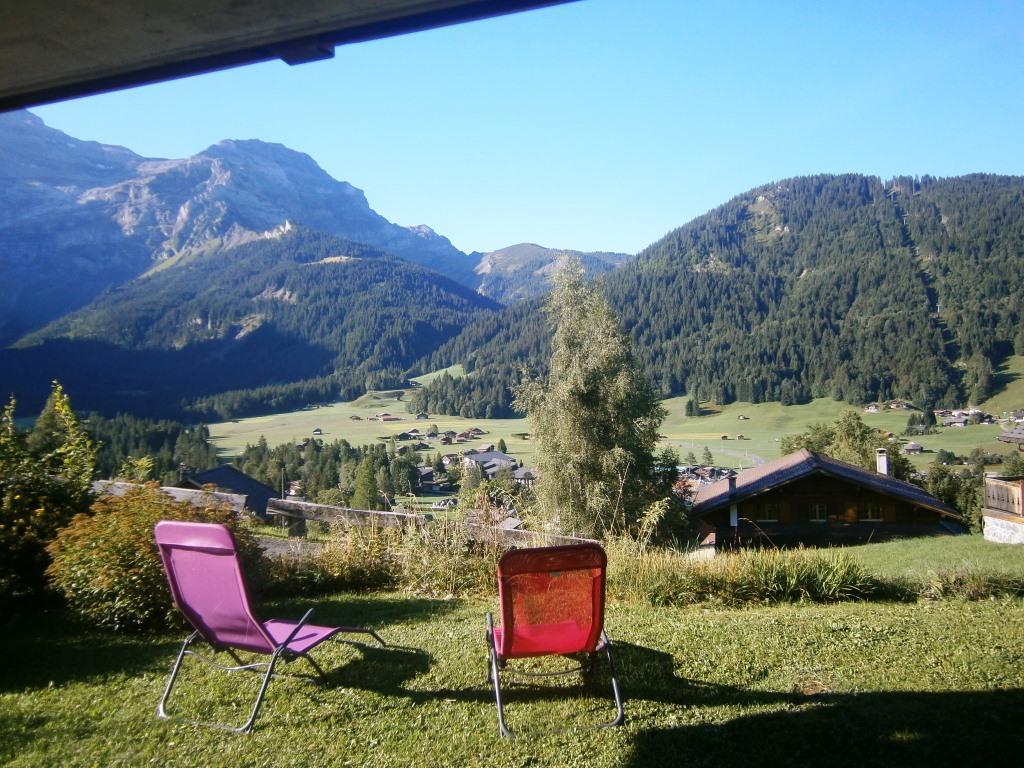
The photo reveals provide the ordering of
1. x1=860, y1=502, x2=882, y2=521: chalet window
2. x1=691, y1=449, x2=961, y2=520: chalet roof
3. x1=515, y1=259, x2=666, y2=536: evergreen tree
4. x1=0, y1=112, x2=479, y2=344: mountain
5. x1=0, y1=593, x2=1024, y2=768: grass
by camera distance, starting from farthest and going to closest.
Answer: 1. x1=0, y1=112, x2=479, y2=344: mountain
2. x1=860, y1=502, x2=882, y2=521: chalet window
3. x1=691, y1=449, x2=961, y2=520: chalet roof
4. x1=515, y1=259, x2=666, y2=536: evergreen tree
5. x1=0, y1=593, x2=1024, y2=768: grass

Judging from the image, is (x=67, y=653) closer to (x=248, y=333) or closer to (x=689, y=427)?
(x=689, y=427)

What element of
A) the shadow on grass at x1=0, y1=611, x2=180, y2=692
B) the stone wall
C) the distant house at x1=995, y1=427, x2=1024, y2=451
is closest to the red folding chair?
the shadow on grass at x1=0, y1=611, x2=180, y2=692

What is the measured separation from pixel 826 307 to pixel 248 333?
92606 millimetres

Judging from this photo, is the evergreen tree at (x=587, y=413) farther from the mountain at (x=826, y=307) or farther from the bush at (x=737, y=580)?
the mountain at (x=826, y=307)

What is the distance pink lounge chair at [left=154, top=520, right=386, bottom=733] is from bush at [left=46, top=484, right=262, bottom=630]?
1.65m

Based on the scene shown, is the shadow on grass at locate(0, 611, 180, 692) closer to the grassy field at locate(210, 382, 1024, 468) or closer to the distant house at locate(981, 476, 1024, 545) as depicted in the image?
the distant house at locate(981, 476, 1024, 545)

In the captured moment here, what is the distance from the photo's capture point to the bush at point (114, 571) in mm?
4887

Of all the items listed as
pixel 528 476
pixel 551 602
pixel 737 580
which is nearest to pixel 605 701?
pixel 551 602

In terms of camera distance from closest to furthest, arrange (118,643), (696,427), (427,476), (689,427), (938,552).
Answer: (118,643) < (938,552) < (427,476) < (689,427) < (696,427)

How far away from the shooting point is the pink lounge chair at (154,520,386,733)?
3.28 metres

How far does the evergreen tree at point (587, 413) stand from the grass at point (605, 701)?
16404 millimetres

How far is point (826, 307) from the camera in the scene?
352 ft

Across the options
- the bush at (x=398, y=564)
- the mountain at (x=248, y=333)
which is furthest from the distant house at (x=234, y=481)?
the mountain at (x=248, y=333)

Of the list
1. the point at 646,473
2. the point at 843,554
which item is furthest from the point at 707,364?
the point at 843,554
